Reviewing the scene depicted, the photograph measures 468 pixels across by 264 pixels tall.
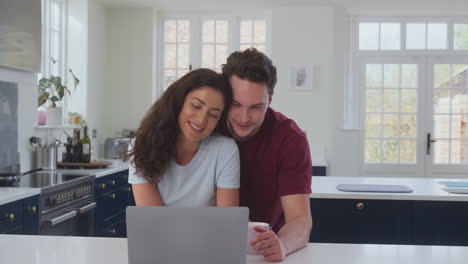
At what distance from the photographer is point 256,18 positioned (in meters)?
6.33

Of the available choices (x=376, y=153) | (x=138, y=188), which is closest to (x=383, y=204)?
(x=138, y=188)

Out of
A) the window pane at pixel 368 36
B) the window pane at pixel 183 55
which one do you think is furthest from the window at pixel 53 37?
the window pane at pixel 368 36

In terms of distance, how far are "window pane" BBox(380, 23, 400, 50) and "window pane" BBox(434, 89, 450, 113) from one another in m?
0.86

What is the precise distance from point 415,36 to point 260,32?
6.95 ft

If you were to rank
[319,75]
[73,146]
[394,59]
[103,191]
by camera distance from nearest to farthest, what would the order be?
1. [103,191]
2. [73,146]
3. [319,75]
4. [394,59]

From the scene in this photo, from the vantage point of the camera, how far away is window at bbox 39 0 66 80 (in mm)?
4863

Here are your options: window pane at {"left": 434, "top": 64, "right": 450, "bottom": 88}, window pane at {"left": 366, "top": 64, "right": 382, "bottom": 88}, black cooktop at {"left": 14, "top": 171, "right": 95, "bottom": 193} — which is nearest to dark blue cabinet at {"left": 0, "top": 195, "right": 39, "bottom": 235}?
black cooktop at {"left": 14, "top": 171, "right": 95, "bottom": 193}

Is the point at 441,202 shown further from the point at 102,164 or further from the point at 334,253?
the point at 102,164

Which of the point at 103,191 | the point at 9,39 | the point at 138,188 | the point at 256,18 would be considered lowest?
the point at 103,191

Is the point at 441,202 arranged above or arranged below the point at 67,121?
below

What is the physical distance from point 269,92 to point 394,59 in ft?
17.2

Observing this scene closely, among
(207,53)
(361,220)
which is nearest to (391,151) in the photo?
(207,53)

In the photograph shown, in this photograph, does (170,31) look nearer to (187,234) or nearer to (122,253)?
(122,253)

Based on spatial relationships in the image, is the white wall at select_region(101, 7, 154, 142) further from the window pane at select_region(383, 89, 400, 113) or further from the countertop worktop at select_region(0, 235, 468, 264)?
the countertop worktop at select_region(0, 235, 468, 264)
